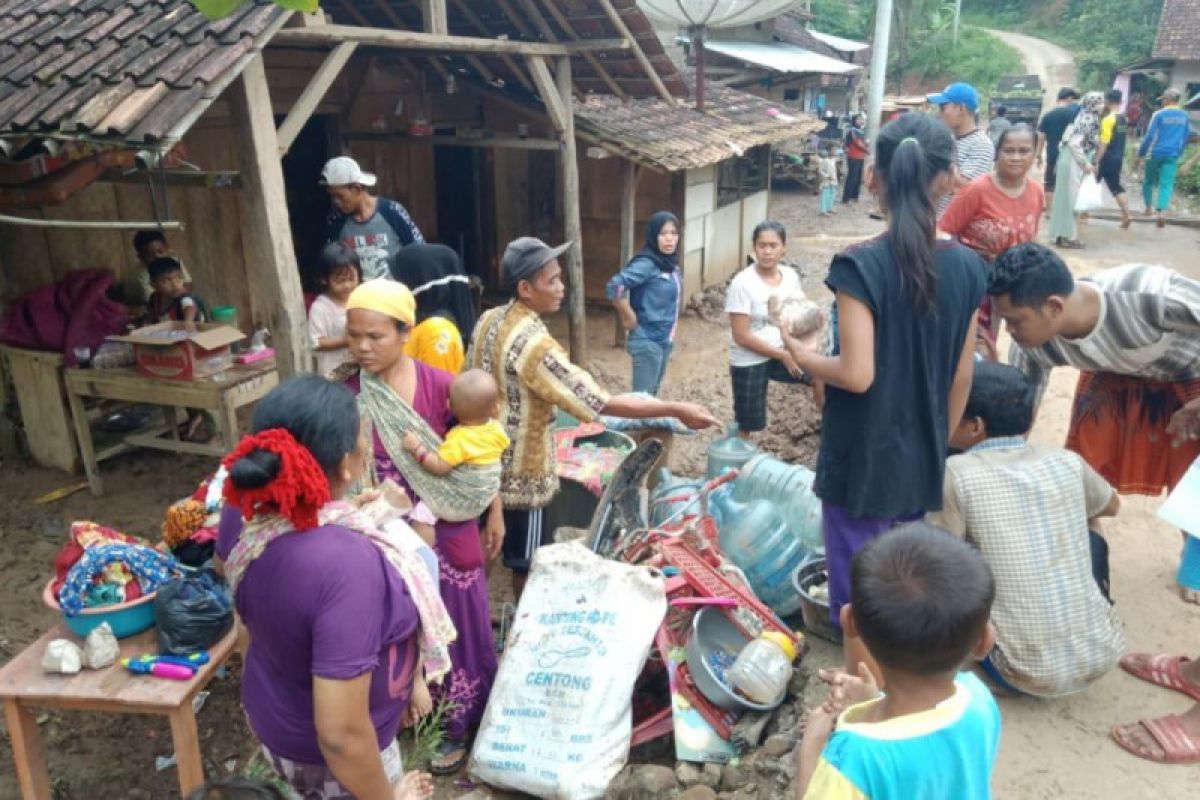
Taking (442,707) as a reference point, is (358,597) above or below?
above

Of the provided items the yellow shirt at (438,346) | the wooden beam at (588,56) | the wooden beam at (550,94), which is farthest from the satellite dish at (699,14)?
the yellow shirt at (438,346)

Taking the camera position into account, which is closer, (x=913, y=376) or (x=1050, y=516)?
(x=913, y=376)

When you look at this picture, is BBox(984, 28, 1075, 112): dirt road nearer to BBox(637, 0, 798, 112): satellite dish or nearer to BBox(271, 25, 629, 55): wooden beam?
BBox(637, 0, 798, 112): satellite dish

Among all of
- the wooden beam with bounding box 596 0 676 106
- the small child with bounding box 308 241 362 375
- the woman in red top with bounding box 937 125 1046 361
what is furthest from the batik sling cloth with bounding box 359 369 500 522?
the wooden beam with bounding box 596 0 676 106

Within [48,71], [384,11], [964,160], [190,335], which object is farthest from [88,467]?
[964,160]

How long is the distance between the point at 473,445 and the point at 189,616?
3.61ft

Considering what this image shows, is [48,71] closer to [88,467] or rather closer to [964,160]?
[88,467]

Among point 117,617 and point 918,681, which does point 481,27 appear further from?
point 918,681

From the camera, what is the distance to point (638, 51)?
7168 mm

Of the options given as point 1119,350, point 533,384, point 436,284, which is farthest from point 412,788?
point 1119,350

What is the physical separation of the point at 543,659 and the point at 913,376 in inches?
63.3

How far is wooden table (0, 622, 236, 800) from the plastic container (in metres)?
1.81

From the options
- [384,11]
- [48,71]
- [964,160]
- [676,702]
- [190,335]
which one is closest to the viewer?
[676,702]

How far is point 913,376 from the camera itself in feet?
8.50
